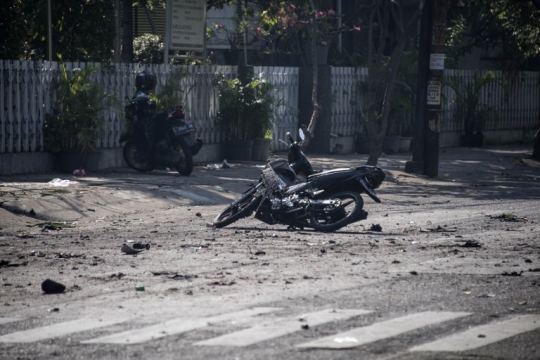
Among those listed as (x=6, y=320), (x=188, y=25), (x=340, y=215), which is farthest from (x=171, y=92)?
(x=6, y=320)

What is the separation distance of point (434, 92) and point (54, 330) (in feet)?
46.7

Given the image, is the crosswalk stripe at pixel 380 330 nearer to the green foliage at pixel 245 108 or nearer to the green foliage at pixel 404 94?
the green foliage at pixel 245 108

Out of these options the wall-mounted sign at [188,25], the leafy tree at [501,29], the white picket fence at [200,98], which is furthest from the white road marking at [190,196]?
the leafy tree at [501,29]

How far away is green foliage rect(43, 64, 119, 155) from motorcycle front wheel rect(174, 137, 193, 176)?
1358mm

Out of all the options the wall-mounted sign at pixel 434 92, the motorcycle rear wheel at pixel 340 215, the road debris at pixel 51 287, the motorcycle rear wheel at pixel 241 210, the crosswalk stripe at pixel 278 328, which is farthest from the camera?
the wall-mounted sign at pixel 434 92

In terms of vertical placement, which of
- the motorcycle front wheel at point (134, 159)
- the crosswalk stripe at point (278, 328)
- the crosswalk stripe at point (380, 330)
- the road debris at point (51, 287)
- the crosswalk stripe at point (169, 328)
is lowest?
the road debris at point (51, 287)

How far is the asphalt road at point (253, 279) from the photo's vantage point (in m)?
6.75

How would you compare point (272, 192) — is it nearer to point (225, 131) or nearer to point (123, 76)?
point (123, 76)

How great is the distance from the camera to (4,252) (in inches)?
436

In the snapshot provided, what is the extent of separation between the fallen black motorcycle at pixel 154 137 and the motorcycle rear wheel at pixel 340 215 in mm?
6113

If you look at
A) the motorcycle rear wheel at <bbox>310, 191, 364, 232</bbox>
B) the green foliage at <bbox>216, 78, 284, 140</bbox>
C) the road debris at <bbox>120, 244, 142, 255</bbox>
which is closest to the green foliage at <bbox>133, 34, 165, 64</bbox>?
the green foliage at <bbox>216, 78, 284, 140</bbox>

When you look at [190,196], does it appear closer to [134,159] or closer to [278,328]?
[134,159]

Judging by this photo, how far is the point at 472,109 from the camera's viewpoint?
30547 mm

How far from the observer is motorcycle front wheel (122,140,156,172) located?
61.9 feet
